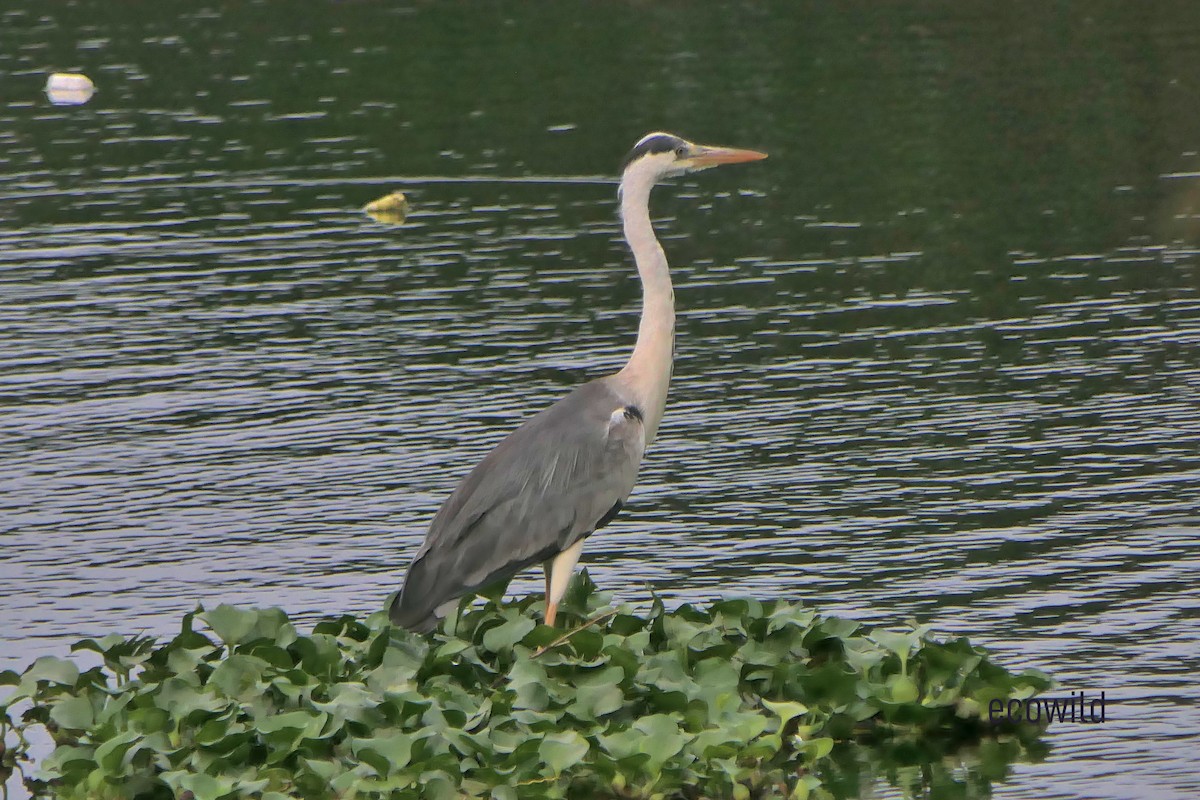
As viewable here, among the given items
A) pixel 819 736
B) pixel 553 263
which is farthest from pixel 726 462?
pixel 553 263

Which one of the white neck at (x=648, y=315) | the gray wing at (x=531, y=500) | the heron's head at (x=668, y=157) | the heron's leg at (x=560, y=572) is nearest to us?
the gray wing at (x=531, y=500)

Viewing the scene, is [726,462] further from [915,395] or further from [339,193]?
[339,193]

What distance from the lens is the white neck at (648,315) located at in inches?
425

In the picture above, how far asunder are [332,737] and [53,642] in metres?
2.85

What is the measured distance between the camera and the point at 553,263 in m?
21.1

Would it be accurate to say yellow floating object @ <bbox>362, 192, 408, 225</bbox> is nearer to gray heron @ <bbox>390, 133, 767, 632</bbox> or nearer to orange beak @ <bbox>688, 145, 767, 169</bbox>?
orange beak @ <bbox>688, 145, 767, 169</bbox>

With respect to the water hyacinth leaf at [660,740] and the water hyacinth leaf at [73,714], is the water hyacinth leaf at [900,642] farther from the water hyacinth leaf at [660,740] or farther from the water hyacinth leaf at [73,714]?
the water hyacinth leaf at [73,714]

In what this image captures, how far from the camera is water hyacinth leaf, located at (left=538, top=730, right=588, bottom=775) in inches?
344

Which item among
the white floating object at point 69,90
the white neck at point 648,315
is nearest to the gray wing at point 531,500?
the white neck at point 648,315

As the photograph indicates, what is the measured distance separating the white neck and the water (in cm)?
139

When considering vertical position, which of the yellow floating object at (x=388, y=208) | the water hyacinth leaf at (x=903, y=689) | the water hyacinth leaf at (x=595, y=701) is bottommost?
the yellow floating object at (x=388, y=208)

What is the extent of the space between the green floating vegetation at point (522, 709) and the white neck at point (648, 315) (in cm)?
114

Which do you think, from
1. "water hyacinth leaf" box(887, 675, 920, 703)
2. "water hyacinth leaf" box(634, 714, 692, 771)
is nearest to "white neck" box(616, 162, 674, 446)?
"water hyacinth leaf" box(887, 675, 920, 703)

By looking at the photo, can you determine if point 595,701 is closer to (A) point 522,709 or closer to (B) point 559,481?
(A) point 522,709
